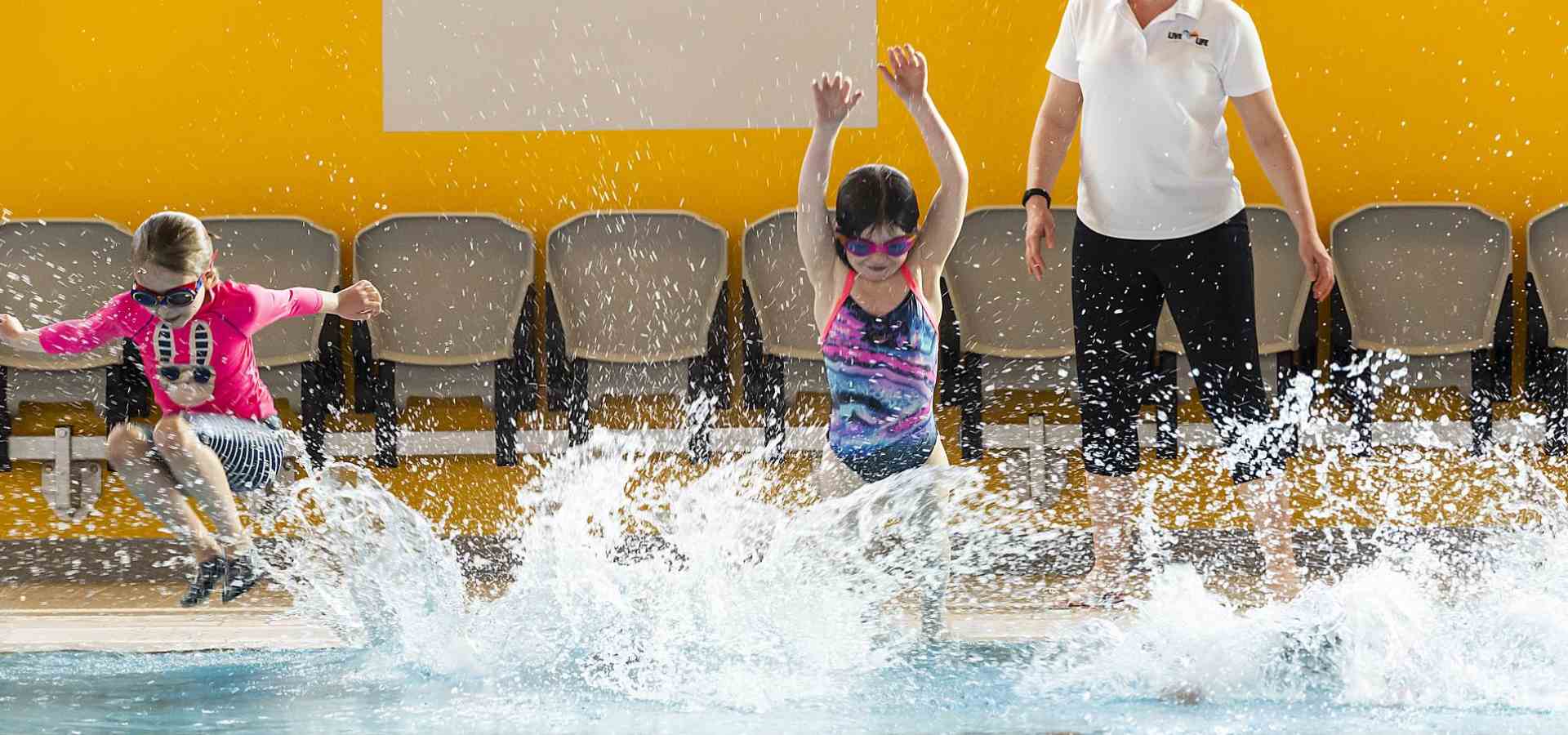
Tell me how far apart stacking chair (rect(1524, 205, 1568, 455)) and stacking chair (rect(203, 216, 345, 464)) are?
397cm

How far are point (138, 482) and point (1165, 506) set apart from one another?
10.9ft

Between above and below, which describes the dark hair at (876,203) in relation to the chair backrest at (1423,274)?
above

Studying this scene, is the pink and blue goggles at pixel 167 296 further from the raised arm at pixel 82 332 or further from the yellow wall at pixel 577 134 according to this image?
the yellow wall at pixel 577 134

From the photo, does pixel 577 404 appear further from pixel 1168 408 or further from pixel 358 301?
pixel 1168 408

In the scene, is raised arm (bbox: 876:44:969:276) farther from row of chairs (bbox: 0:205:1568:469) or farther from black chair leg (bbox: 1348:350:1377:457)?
black chair leg (bbox: 1348:350:1377:457)

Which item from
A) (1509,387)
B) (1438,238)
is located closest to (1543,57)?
(1438,238)

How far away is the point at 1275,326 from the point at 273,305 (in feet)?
10.2

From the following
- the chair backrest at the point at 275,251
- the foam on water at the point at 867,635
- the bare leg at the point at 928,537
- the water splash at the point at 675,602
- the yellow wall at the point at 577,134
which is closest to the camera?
the foam on water at the point at 867,635

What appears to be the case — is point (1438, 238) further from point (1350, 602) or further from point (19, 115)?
point (19, 115)

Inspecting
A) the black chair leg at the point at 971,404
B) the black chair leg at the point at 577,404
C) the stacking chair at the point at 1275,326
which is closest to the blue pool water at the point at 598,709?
the black chair leg at the point at 971,404

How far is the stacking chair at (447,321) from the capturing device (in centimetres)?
484

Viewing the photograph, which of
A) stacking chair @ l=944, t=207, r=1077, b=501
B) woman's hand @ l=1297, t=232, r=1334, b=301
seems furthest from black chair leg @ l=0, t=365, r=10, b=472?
woman's hand @ l=1297, t=232, r=1334, b=301

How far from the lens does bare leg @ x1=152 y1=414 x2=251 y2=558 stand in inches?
134

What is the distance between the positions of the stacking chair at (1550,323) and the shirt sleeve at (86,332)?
4254 mm
